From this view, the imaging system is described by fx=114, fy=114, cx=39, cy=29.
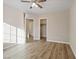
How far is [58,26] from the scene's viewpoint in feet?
29.7

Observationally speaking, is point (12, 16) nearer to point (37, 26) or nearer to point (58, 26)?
point (58, 26)

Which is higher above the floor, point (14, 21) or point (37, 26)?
point (14, 21)

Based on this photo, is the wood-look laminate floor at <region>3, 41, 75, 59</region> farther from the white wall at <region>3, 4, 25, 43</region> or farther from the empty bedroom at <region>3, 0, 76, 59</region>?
the white wall at <region>3, 4, 25, 43</region>

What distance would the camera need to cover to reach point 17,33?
779cm

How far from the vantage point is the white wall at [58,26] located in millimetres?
8383

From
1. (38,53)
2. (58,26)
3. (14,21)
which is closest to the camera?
(38,53)

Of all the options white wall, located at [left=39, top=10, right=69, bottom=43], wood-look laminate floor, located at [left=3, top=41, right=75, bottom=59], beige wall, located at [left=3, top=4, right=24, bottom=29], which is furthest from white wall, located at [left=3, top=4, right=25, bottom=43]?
white wall, located at [left=39, top=10, right=69, bottom=43]

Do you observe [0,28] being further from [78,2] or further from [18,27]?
[18,27]

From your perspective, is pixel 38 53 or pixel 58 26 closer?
pixel 38 53

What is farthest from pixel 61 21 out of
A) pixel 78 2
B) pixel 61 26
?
pixel 78 2

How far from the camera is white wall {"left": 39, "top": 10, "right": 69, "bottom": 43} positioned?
27.5 ft

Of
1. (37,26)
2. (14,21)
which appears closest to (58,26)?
(37,26)

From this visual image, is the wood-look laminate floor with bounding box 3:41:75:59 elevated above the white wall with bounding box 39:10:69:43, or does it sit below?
below

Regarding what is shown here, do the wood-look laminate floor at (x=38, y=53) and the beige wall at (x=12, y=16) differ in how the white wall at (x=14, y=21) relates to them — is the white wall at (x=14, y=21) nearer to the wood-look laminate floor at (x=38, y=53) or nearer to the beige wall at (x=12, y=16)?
the beige wall at (x=12, y=16)
